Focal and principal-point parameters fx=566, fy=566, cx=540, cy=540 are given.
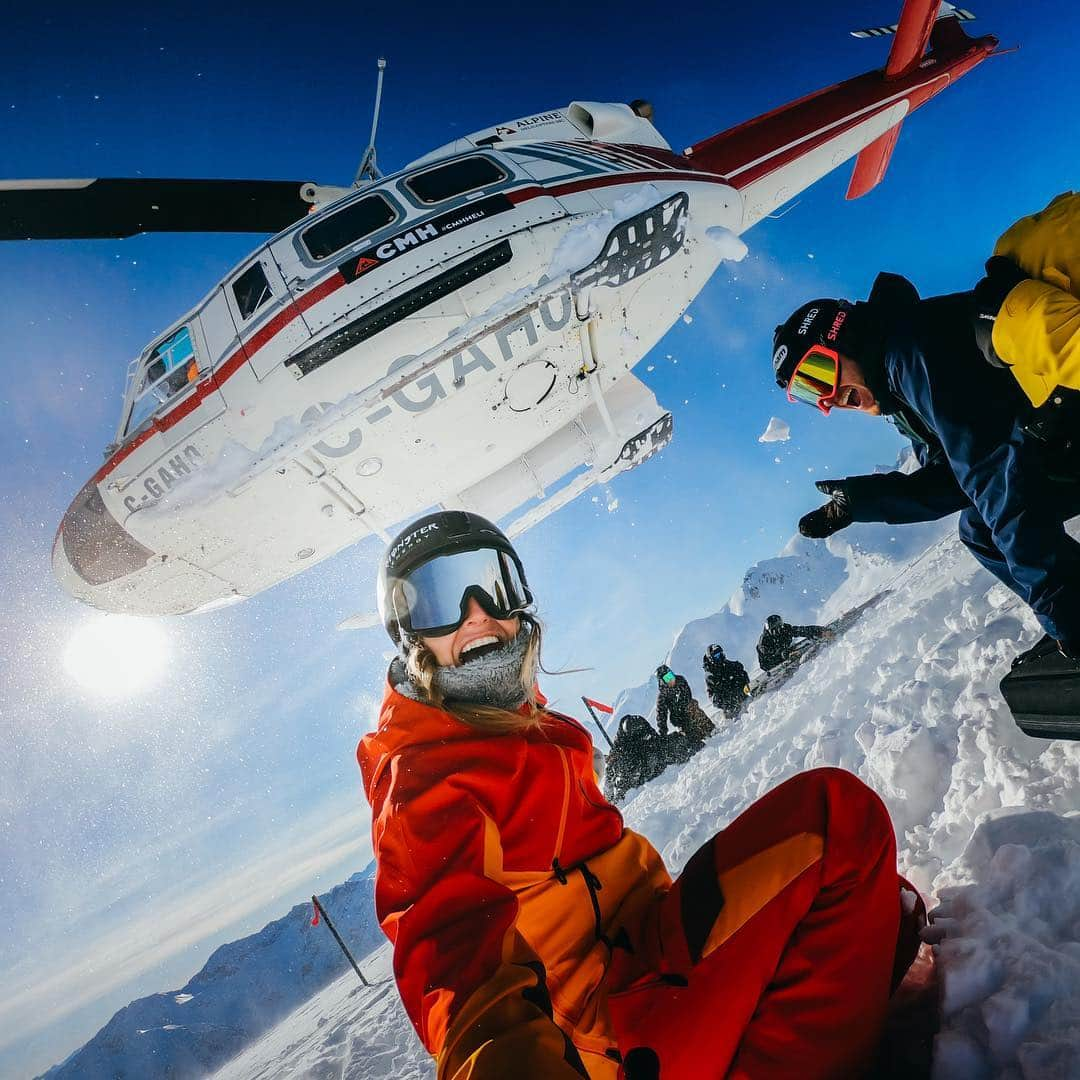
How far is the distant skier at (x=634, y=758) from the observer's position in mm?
9484

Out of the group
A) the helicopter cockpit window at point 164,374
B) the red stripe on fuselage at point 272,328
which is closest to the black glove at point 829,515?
the red stripe on fuselage at point 272,328

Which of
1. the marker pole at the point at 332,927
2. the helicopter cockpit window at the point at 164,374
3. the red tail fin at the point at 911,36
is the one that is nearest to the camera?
the helicopter cockpit window at the point at 164,374

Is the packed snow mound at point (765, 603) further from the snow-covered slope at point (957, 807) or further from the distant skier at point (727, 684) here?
the snow-covered slope at point (957, 807)

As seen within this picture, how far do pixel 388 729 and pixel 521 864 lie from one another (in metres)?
0.51

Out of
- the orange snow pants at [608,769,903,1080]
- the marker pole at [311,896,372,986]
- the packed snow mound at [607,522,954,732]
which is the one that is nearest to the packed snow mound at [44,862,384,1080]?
the packed snow mound at [607,522,954,732]

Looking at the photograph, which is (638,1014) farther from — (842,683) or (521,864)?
(842,683)

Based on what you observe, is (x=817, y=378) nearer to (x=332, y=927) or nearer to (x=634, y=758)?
(x=634, y=758)

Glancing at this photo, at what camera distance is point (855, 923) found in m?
1.42

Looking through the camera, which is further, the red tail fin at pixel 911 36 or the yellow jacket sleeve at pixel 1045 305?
the red tail fin at pixel 911 36

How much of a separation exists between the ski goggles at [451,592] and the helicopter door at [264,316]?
3.17 m

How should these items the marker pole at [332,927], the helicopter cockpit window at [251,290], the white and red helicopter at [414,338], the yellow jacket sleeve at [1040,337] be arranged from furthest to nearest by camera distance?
the marker pole at [332,927]
the helicopter cockpit window at [251,290]
the white and red helicopter at [414,338]
the yellow jacket sleeve at [1040,337]

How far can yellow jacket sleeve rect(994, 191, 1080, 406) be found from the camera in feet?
5.11

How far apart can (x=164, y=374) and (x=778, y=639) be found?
1011 cm

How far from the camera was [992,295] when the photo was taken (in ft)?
5.81
